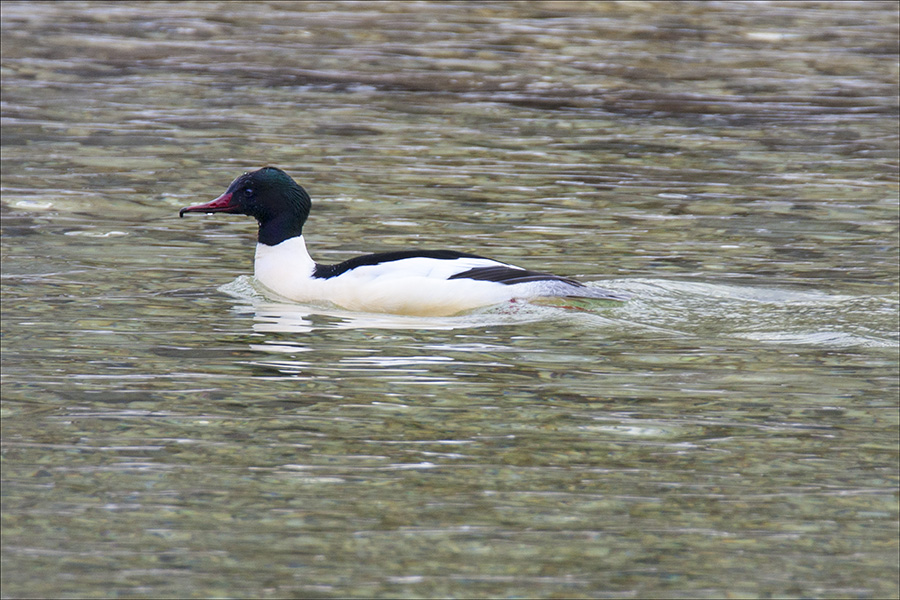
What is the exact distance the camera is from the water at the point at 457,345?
561 centimetres

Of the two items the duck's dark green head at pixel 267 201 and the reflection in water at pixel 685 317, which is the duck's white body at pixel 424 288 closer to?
the reflection in water at pixel 685 317

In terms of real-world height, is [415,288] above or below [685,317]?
above

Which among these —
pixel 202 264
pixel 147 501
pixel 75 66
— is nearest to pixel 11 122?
pixel 75 66

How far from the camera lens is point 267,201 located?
9812 millimetres

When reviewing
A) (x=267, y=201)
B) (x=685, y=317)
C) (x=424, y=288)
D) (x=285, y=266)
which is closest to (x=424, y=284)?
(x=424, y=288)

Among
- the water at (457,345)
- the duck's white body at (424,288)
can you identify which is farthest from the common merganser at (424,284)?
the water at (457,345)

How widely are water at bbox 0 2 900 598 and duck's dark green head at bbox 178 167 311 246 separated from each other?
0.49 meters

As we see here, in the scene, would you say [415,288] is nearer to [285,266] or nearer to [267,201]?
[285,266]

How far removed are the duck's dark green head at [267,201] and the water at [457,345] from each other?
0.49 m

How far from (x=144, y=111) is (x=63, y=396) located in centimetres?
909

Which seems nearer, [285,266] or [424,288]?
[424,288]

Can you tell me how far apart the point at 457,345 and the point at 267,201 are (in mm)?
2026

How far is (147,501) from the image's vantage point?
5.95 meters

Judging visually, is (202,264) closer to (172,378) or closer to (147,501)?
(172,378)
